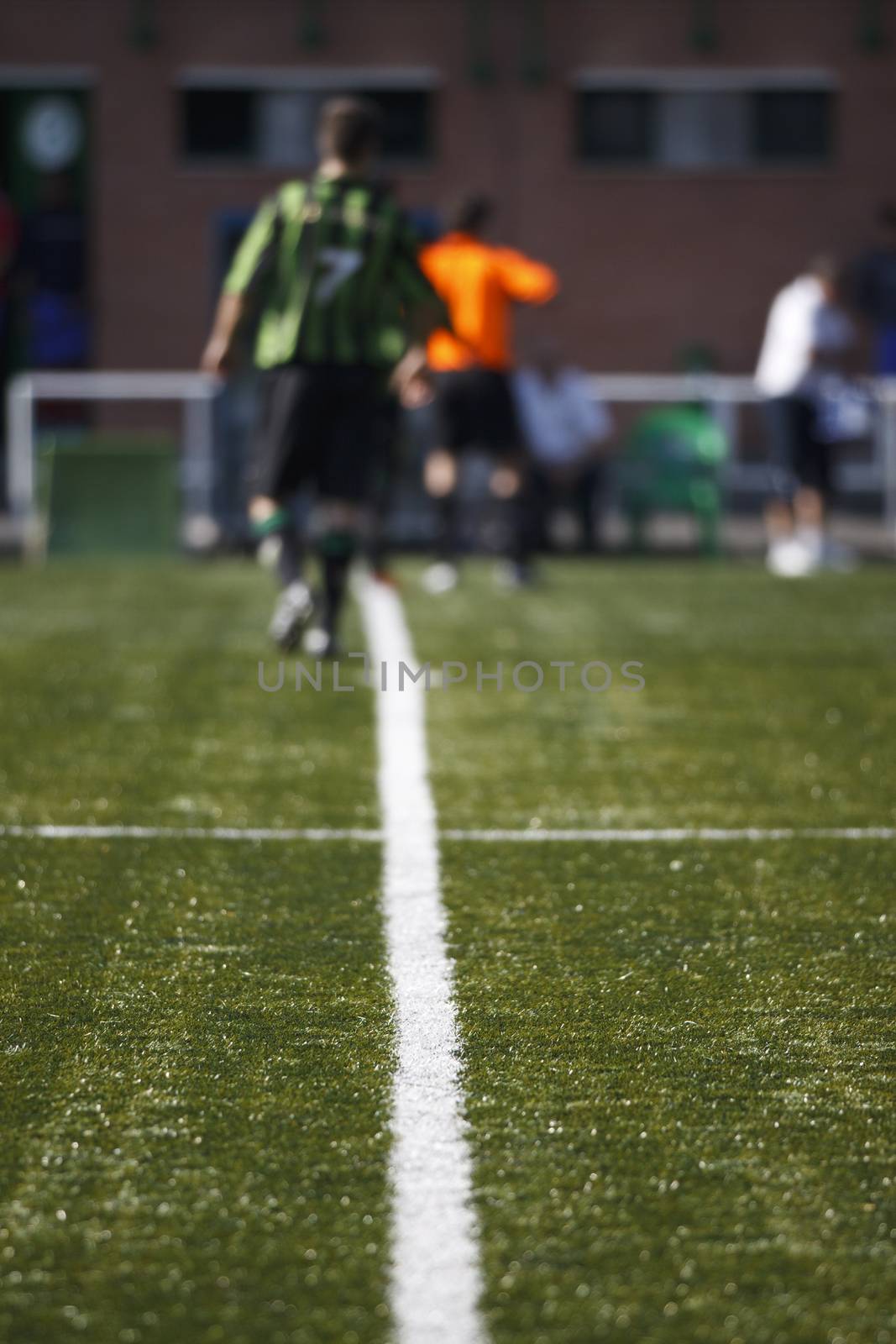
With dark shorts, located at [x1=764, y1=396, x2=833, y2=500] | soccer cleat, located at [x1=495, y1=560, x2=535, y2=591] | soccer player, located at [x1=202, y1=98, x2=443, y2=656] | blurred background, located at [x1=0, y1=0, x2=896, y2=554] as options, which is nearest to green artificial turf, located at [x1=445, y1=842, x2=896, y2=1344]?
soccer player, located at [x1=202, y1=98, x2=443, y2=656]

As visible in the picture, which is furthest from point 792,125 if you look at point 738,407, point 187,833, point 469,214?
point 187,833

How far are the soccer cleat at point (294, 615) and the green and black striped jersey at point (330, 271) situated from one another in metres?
0.83

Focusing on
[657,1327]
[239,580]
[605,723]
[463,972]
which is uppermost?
[657,1327]

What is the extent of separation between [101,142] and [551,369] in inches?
356

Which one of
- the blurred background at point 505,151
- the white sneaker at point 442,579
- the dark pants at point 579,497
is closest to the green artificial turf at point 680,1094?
the white sneaker at point 442,579

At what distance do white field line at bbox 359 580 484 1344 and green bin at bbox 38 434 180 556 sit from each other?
9.03 metres

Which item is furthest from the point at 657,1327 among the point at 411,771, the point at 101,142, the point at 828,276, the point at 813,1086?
the point at 101,142

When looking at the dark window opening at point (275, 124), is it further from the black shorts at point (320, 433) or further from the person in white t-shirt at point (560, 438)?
the black shorts at point (320, 433)

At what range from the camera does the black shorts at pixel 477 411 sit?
11.3 meters

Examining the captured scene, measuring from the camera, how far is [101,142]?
22.2 m

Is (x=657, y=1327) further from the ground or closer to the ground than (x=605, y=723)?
further from the ground

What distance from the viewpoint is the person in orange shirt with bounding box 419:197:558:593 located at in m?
11.1

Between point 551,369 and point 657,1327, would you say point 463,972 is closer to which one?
point 657,1327

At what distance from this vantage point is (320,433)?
782cm
